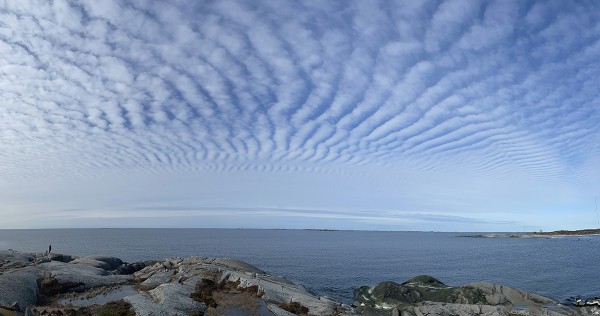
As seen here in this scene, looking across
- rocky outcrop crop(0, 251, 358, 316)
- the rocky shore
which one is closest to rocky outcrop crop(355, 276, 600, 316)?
the rocky shore

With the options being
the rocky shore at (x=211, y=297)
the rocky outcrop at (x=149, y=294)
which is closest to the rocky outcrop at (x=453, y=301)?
the rocky shore at (x=211, y=297)

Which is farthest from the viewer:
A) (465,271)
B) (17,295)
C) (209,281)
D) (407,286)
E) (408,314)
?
A: (465,271)

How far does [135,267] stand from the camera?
214 feet

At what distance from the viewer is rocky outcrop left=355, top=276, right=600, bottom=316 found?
124 ft

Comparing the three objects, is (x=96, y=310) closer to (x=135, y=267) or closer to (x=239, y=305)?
(x=239, y=305)

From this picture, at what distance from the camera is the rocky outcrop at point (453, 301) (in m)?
37.7

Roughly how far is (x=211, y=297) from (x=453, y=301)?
86.8ft

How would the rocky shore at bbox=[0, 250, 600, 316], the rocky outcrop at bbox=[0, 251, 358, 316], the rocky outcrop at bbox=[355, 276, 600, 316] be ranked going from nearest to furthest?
the rocky outcrop at bbox=[0, 251, 358, 316] < the rocky shore at bbox=[0, 250, 600, 316] < the rocky outcrop at bbox=[355, 276, 600, 316]

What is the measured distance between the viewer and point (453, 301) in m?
43.4

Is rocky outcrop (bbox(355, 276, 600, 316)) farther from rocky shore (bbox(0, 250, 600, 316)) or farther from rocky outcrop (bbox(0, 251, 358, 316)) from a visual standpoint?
rocky outcrop (bbox(0, 251, 358, 316))

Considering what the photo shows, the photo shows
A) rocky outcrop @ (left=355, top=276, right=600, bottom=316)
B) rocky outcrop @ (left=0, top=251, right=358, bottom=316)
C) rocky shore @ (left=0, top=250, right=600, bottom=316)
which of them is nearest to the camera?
rocky outcrop @ (left=0, top=251, right=358, bottom=316)

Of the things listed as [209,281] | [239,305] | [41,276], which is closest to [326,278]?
[209,281]

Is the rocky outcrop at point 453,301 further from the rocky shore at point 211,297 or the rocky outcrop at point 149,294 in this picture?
the rocky outcrop at point 149,294

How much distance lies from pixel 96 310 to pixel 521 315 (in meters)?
37.8
